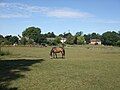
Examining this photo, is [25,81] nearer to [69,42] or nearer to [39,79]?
[39,79]

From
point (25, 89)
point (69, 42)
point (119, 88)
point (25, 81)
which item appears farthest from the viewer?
point (69, 42)

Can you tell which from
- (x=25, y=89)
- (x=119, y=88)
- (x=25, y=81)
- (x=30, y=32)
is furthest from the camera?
(x=30, y=32)

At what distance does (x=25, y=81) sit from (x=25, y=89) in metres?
1.95

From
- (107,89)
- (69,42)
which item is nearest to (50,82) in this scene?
(107,89)

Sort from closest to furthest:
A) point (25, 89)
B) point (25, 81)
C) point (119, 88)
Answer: point (25, 89)
point (119, 88)
point (25, 81)

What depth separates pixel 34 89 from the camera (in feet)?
46.5

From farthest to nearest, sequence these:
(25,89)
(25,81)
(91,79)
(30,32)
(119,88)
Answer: (30,32)
(91,79)
(25,81)
(119,88)
(25,89)

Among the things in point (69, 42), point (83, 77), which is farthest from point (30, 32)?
point (83, 77)

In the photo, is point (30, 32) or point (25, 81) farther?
point (30, 32)

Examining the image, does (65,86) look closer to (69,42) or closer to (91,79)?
(91,79)

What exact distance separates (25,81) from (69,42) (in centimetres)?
13394

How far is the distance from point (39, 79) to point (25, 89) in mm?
2687

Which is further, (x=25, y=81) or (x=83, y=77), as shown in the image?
(x=83, y=77)

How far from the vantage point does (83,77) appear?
1803 cm
